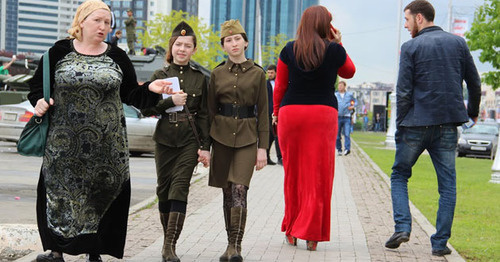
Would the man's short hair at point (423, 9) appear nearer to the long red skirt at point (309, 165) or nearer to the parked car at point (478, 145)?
the long red skirt at point (309, 165)

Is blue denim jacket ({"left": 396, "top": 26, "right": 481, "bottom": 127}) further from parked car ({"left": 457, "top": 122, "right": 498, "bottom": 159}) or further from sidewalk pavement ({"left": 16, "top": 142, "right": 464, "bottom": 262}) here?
parked car ({"left": 457, "top": 122, "right": 498, "bottom": 159})

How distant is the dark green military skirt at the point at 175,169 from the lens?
640 centimetres

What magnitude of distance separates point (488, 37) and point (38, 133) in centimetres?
3381

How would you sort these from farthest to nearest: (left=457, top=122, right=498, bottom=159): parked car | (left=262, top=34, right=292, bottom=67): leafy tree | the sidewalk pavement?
(left=262, top=34, right=292, bottom=67): leafy tree < (left=457, top=122, right=498, bottom=159): parked car < the sidewalk pavement

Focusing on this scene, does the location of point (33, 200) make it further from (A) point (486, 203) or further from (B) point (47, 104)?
(A) point (486, 203)

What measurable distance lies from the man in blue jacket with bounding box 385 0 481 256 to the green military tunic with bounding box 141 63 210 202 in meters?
1.71

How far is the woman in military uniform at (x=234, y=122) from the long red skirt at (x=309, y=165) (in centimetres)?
50

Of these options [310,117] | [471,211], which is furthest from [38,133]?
[471,211]

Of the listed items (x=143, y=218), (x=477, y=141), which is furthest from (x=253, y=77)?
(x=477, y=141)

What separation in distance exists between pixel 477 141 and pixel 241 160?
30.6m

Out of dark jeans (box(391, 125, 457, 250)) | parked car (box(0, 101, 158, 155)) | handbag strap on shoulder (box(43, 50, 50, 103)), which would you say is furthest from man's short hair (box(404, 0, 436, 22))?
parked car (box(0, 101, 158, 155))

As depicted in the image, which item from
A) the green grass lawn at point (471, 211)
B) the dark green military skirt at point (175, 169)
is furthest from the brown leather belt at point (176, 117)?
the green grass lawn at point (471, 211)

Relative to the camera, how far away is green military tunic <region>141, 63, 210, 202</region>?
6412 mm

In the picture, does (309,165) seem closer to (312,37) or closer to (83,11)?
(312,37)
